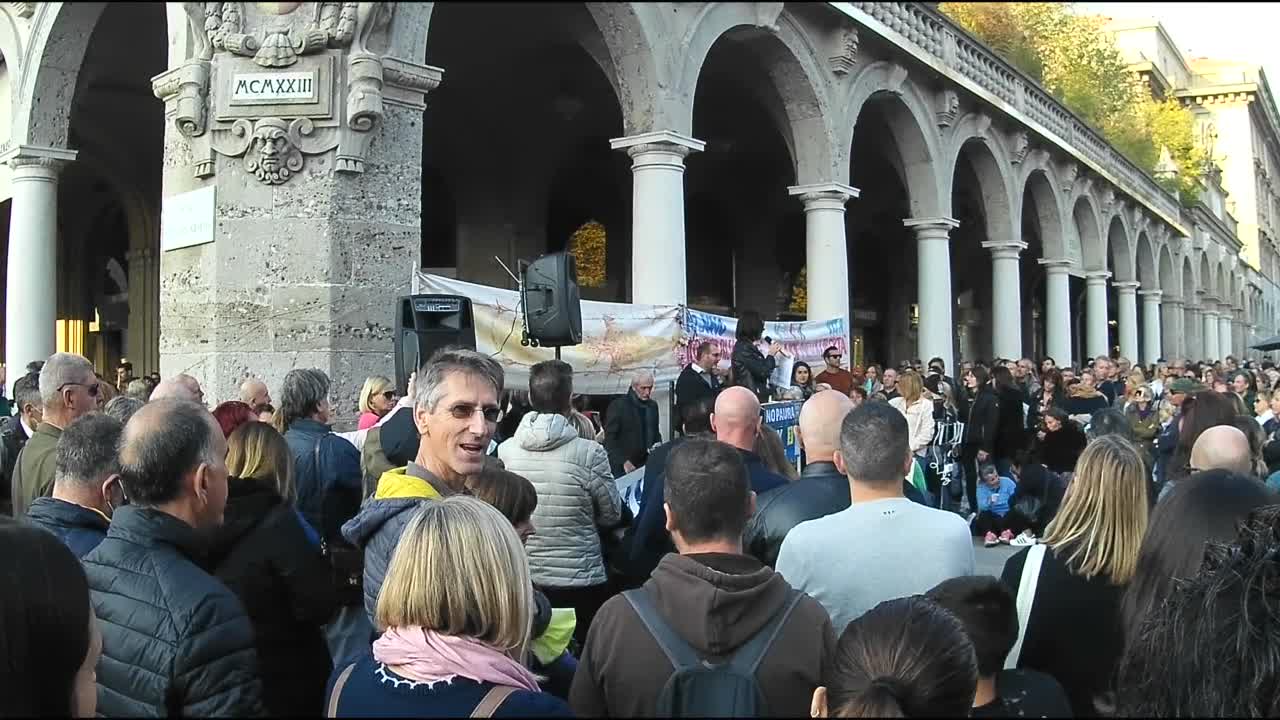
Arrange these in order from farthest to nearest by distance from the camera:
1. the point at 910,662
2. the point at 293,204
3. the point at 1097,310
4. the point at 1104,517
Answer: the point at 1097,310, the point at 293,204, the point at 1104,517, the point at 910,662

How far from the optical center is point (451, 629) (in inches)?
86.2

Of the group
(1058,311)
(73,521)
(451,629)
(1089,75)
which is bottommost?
(451,629)

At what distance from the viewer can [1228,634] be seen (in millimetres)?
2426

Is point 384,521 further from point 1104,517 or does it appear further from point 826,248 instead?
point 826,248

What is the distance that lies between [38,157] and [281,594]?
11335 mm

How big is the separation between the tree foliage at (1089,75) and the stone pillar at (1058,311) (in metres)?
3.33

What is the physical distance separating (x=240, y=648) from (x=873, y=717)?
1401 millimetres

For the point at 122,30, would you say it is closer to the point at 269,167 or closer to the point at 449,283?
the point at 269,167

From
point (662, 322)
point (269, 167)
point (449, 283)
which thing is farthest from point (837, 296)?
point (269, 167)

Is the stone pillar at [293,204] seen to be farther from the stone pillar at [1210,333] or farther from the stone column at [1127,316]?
the stone pillar at [1210,333]

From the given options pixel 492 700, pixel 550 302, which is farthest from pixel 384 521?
pixel 550 302

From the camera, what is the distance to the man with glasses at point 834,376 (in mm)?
11859

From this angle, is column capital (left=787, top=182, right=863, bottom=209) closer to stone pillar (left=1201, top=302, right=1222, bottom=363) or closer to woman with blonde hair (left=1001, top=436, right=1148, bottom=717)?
woman with blonde hair (left=1001, top=436, right=1148, bottom=717)

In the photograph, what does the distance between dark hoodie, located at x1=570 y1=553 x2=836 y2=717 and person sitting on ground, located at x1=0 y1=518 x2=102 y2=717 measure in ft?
3.36
